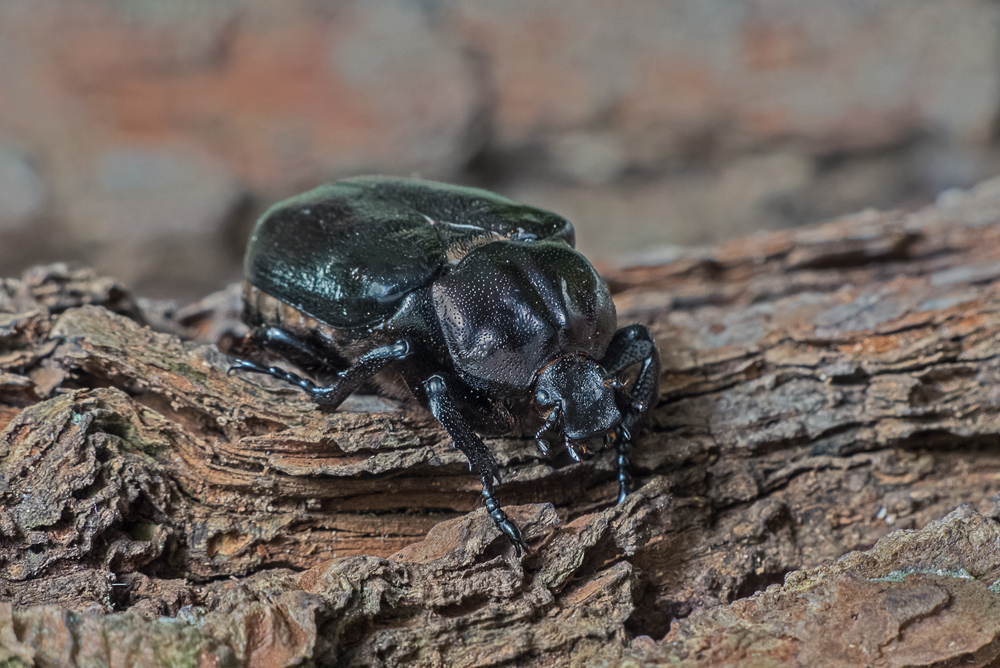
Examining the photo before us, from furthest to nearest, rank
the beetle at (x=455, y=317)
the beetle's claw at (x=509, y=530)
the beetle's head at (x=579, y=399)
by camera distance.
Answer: the beetle at (x=455, y=317) → the beetle's head at (x=579, y=399) → the beetle's claw at (x=509, y=530)

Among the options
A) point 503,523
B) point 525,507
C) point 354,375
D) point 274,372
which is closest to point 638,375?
point 525,507

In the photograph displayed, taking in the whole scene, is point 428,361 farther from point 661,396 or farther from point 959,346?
point 959,346

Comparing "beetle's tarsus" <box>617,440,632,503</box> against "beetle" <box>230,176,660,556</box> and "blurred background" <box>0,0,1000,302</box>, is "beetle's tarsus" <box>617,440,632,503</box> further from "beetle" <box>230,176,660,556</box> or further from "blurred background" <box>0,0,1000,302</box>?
"blurred background" <box>0,0,1000,302</box>

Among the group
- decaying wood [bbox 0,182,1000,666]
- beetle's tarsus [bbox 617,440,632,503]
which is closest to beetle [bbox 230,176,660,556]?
beetle's tarsus [bbox 617,440,632,503]

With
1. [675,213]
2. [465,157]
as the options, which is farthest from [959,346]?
[465,157]

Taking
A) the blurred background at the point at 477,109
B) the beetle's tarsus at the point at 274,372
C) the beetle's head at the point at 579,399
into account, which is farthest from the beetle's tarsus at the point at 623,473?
the blurred background at the point at 477,109

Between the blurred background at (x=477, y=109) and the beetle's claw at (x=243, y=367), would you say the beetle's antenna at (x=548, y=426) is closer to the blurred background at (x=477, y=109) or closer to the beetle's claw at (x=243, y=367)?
the beetle's claw at (x=243, y=367)

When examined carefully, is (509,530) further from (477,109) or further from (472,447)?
(477,109)
